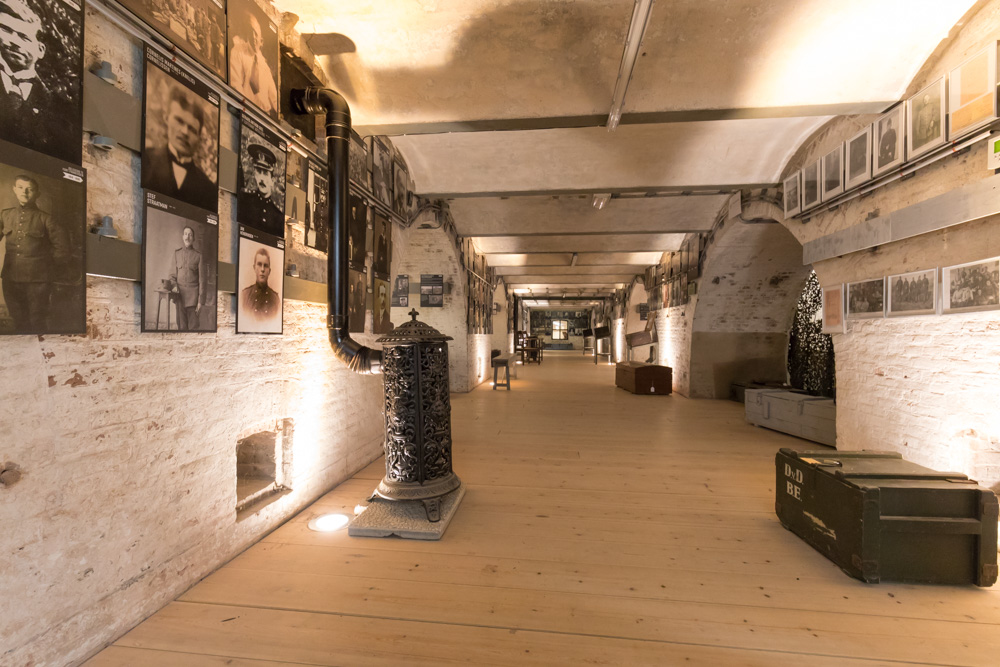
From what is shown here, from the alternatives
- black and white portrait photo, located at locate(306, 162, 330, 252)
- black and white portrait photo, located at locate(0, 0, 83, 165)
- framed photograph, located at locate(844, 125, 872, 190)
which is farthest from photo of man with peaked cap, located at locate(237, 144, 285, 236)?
framed photograph, located at locate(844, 125, 872, 190)

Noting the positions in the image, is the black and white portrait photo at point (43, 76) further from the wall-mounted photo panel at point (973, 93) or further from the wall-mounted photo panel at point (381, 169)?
the wall-mounted photo panel at point (973, 93)

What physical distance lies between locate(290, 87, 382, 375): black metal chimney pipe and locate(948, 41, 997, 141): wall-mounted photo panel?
169 inches

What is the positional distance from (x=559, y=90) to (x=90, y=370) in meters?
3.43

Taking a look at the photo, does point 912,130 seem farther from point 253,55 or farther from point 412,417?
point 253,55

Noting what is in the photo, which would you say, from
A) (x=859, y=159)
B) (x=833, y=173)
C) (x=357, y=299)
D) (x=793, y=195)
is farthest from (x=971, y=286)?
(x=357, y=299)

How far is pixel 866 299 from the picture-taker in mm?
3945

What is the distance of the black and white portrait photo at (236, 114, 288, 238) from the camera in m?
2.55

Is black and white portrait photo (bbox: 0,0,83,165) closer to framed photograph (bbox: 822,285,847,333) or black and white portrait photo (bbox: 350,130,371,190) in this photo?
black and white portrait photo (bbox: 350,130,371,190)

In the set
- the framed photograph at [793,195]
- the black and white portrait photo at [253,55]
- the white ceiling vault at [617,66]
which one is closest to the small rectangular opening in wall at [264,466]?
the black and white portrait photo at [253,55]

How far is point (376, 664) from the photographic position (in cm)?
175

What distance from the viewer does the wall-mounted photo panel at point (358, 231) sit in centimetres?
383

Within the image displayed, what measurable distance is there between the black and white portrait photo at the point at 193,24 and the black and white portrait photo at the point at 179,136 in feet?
0.39

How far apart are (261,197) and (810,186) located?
526 centimetres

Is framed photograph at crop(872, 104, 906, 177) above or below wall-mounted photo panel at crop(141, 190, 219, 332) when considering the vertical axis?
above
